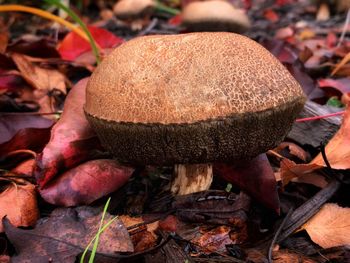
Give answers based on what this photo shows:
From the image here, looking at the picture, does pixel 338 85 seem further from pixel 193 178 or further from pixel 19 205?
pixel 19 205

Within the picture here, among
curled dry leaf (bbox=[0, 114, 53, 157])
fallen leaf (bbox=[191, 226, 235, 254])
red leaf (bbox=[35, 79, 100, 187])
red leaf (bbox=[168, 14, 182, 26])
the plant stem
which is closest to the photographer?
fallen leaf (bbox=[191, 226, 235, 254])

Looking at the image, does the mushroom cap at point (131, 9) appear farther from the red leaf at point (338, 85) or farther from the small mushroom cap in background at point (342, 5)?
the red leaf at point (338, 85)

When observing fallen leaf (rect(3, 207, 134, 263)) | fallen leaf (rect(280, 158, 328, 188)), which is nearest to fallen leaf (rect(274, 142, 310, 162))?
fallen leaf (rect(280, 158, 328, 188))

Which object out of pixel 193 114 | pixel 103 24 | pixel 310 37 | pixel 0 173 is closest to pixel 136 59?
pixel 193 114

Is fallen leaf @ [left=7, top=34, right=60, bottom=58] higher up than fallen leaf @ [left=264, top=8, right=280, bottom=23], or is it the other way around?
fallen leaf @ [left=7, top=34, right=60, bottom=58]

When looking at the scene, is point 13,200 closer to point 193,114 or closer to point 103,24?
point 193,114

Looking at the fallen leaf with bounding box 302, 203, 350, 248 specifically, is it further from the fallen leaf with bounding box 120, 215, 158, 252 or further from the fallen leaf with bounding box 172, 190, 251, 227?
the fallen leaf with bounding box 120, 215, 158, 252

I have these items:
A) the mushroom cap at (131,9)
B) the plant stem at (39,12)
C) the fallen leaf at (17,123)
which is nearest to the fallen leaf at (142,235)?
the fallen leaf at (17,123)
